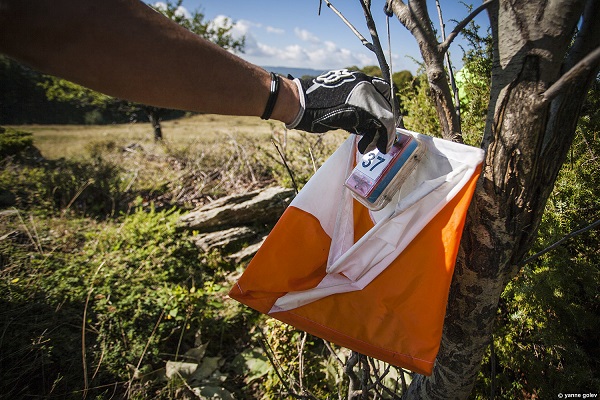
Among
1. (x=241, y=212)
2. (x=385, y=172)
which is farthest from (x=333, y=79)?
(x=241, y=212)

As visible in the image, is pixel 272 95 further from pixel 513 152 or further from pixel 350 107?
pixel 513 152

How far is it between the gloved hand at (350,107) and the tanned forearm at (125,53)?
25 centimetres

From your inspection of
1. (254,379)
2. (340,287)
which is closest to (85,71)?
(340,287)

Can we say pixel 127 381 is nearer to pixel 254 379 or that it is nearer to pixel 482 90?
pixel 254 379

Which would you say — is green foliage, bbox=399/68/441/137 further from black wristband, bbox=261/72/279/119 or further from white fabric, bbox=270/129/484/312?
black wristband, bbox=261/72/279/119

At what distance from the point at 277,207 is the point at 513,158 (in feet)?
12.2

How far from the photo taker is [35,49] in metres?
0.76

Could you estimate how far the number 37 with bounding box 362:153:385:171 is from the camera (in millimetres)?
1145

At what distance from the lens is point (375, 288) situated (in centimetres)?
115

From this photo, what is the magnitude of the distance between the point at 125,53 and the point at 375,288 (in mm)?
1160

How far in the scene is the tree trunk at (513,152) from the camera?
806mm

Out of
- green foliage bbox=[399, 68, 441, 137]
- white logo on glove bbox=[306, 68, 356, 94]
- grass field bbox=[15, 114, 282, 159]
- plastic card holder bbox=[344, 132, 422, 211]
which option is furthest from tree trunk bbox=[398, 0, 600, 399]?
grass field bbox=[15, 114, 282, 159]

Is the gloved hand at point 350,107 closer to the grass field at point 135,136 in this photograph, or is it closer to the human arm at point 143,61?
the human arm at point 143,61

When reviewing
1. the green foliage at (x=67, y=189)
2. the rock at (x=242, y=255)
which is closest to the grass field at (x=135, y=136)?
the rock at (x=242, y=255)
